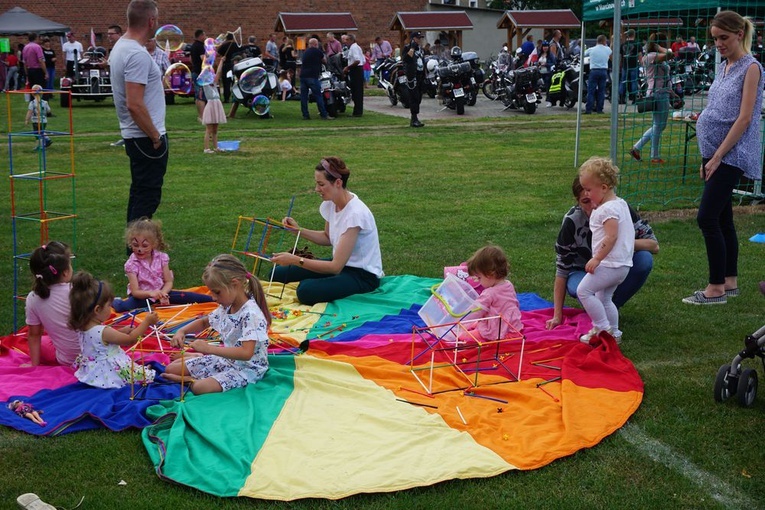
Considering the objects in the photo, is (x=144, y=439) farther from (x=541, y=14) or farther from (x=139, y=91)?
(x=541, y=14)

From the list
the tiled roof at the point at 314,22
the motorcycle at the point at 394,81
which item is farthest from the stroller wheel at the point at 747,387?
the tiled roof at the point at 314,22

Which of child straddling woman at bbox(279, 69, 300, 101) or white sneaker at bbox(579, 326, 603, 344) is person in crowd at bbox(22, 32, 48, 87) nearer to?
child straddling woman at bbox(279, 69, 300, 101)

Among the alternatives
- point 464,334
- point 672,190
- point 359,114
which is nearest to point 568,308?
point 464,334

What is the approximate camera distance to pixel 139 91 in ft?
21.6

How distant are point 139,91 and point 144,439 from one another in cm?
334

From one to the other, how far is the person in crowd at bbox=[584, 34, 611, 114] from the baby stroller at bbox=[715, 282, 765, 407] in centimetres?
1677

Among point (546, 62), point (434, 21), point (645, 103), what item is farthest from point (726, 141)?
point (434, 21)

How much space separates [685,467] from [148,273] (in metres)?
3.99

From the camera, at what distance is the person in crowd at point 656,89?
11367mm

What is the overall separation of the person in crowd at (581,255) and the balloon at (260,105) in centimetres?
1504

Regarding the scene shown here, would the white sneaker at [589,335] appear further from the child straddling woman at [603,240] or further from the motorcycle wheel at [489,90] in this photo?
the motorcycle wheel at [489,90]

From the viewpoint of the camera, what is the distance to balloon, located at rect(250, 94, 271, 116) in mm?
19797

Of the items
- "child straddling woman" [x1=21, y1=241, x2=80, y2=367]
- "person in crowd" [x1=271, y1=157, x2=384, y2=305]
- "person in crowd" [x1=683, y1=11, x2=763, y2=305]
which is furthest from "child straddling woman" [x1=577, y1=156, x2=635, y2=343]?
"child straddling woman" [x1=21, y1=241, x2=80, y2=367]

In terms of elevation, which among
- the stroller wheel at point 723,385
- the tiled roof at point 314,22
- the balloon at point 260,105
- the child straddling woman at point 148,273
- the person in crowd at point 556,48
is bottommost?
the stroller wheel at point 723,385
